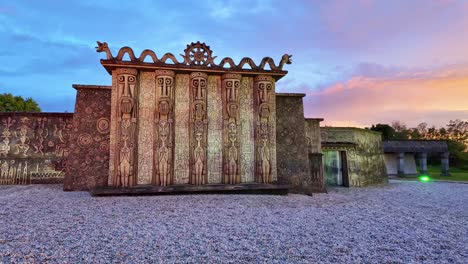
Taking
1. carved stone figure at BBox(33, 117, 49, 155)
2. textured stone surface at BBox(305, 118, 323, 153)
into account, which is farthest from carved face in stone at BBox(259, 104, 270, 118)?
carved stone figure at BBox(33, 117, 49, 155)

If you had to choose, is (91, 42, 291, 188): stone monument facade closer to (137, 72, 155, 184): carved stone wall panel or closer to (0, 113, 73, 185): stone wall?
(137, 72, 155, 184): carved stone wall panel

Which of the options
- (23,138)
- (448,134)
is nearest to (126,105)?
(23,138)

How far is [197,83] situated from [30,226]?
5696 millimetres

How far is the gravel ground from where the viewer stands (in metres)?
3.39

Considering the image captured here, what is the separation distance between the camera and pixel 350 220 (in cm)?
549

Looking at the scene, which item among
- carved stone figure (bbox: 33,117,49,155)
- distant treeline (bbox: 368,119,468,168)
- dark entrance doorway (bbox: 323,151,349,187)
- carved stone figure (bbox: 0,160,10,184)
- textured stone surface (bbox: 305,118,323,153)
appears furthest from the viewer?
distant treeline (bbox: 368,119,468,168)

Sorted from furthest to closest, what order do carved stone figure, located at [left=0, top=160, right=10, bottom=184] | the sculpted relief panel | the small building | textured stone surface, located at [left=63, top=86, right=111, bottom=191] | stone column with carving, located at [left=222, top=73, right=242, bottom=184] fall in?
the small building
carved stone figure, located at [left=0, top=160, right=10, bottom=184]
stone column with carving, located at [left=222, top=73, right=242, bottom=184]
textured stone surface, located at [left=63, top=86, right=111, bottom=191]
the sculpted relief panel

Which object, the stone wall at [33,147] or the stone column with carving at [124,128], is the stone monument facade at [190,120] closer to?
the stone column with carving at [124,128]

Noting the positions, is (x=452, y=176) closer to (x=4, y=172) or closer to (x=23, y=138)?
(x=23, y=138)

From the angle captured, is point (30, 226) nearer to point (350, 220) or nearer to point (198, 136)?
point (198, 136)

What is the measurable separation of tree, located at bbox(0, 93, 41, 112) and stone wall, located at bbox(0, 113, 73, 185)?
54.2 feet

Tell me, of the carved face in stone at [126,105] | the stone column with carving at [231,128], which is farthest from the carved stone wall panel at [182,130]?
the carved face in stone at [126,105]

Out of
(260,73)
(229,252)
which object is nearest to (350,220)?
(229,252)

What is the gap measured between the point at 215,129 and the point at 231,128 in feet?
1.77
